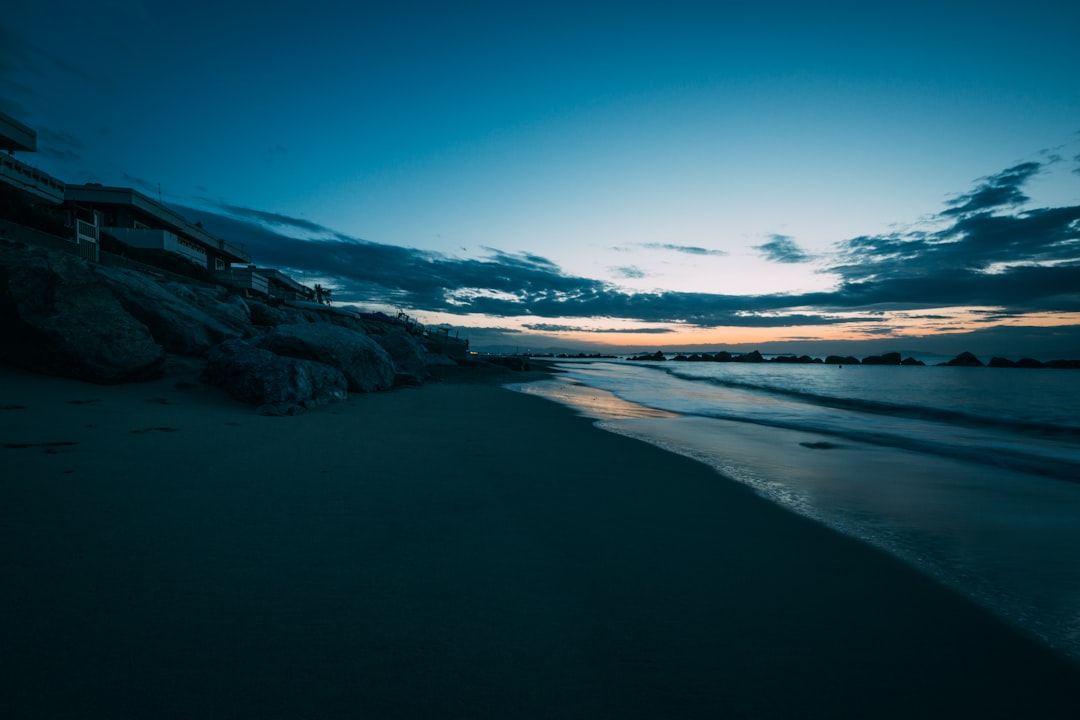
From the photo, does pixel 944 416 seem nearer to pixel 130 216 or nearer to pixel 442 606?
pixel 442 606

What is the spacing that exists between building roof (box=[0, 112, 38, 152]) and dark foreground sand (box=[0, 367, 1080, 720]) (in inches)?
1213

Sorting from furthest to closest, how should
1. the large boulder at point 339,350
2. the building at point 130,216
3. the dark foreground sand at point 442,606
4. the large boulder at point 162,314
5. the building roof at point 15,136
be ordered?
the building at point 130,216
the building roof at point 15,136
the large boulder at point 339,350
the large boulder at point 162,314
the dark foreground sand at point 442,606

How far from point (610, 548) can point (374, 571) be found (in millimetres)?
1476

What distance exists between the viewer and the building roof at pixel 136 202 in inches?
1113

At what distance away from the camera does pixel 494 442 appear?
6.44 meters

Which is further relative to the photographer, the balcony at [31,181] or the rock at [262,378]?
the balcony at [31,181]

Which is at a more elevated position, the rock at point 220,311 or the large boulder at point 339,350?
the rock at point 220,311

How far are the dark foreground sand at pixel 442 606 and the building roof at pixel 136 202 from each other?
33895 millimetres

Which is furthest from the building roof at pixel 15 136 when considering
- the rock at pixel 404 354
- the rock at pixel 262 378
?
the rock at pixel 262 378

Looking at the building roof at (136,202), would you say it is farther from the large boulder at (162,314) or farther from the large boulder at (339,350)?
the large boulder at (339,350)

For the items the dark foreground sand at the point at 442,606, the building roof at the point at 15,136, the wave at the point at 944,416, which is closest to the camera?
the dark foreground sand at the point at 442,606

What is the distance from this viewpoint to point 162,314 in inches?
360

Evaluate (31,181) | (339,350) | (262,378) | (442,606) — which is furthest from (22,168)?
(442,606)

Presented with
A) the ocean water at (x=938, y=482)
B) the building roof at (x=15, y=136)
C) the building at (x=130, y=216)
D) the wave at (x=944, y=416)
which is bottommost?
the wave at (x=944, y=416)
